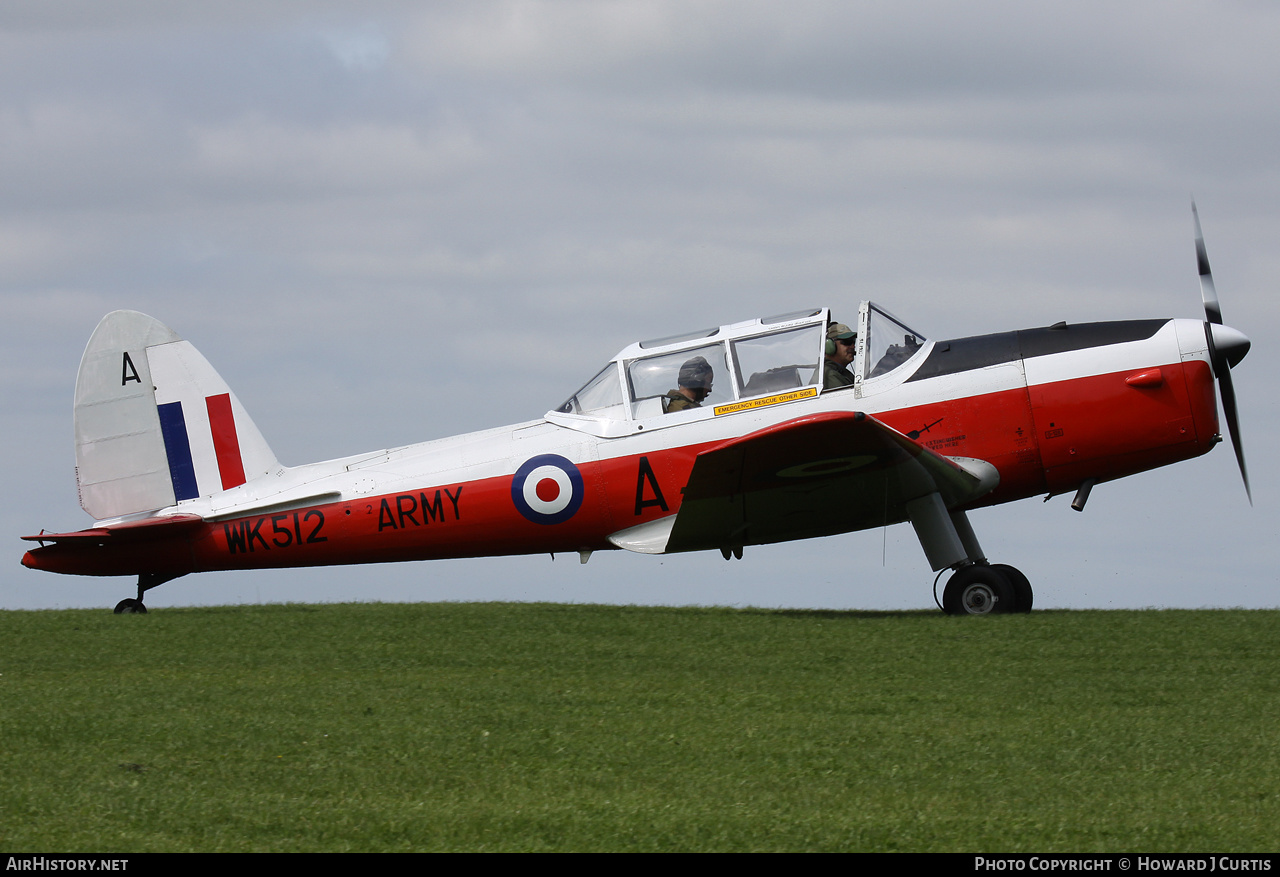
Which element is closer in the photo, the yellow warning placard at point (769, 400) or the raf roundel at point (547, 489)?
the yellow warning placard at point (769, 400)

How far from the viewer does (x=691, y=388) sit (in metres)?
11.1

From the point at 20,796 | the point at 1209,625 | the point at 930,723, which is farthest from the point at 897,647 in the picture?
the point at 20,796

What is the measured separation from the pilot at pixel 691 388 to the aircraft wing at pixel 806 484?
0.85 m

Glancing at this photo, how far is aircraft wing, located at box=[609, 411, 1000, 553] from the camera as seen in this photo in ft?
32.6

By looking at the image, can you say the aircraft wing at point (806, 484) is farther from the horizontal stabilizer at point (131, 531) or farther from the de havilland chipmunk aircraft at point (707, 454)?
the horizontal stabilizer at point (131, 531)

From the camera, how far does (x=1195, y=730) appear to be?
681 cm

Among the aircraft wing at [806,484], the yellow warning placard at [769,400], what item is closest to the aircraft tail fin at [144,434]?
the aircraft wing at [806,484]

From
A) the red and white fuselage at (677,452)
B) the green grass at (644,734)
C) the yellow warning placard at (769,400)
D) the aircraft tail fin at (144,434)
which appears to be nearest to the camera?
the green grass at (644,734)

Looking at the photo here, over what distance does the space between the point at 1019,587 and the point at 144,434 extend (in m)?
8.33

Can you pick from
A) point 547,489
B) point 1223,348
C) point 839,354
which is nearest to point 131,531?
point 547,489

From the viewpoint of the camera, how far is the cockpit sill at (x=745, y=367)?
35.9 ft

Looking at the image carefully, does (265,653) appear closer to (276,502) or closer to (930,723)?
(276,502)

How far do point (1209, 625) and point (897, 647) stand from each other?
2767 mm

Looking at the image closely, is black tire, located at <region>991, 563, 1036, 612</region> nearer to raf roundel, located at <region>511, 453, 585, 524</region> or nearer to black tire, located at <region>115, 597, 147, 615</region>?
raf roundel, located at <region>511, 453, 585, 524</region>
